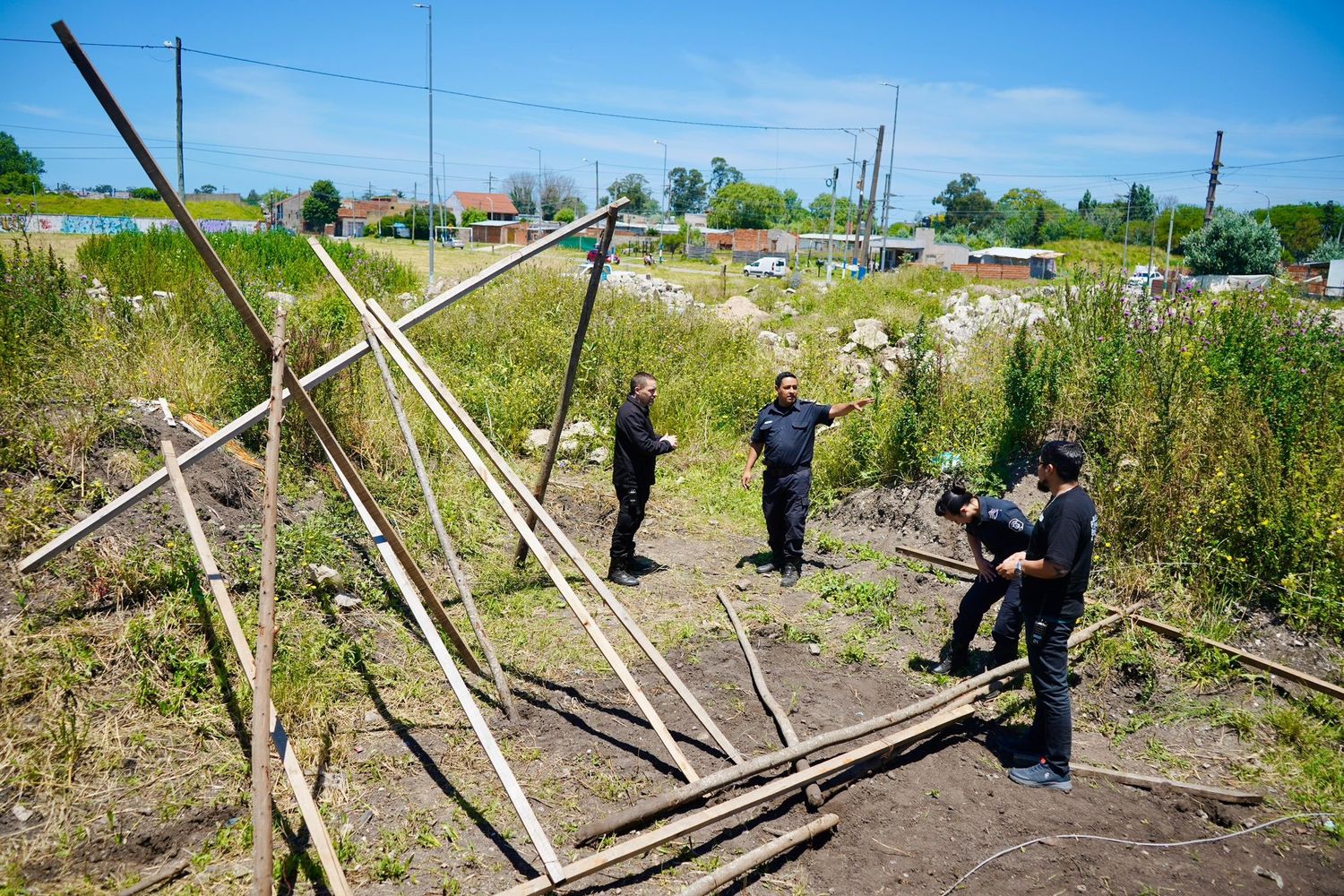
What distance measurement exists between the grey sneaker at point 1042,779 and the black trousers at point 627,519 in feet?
11.5

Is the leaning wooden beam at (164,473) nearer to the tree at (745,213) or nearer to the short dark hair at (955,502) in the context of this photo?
the short dark hair at (955,502)

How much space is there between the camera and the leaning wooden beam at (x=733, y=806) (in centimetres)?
346

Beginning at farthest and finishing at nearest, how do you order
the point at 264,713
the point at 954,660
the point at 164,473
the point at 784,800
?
the point at 954,660 → the point at 164,473 → the point at 784,800 → the point at 264,713

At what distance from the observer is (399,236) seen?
64.6m

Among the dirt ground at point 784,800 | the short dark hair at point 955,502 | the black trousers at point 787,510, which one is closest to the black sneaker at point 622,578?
the dirt ground at point 784,800

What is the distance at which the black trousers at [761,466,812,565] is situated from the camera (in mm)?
7156

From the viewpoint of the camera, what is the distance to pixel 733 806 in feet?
13.1

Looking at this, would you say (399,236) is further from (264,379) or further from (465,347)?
Result: (264,379)

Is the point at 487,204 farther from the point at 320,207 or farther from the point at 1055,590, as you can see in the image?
the point at 1055,590

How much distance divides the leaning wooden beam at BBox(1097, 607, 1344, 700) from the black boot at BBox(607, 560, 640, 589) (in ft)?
13.0

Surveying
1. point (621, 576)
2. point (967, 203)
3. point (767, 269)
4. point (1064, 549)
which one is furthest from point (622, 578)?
point (967, 203)

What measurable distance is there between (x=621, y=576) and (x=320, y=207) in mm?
65885

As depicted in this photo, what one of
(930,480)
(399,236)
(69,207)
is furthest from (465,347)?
(399,236)

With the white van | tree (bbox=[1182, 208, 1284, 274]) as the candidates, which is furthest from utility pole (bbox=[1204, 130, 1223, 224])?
the white van
